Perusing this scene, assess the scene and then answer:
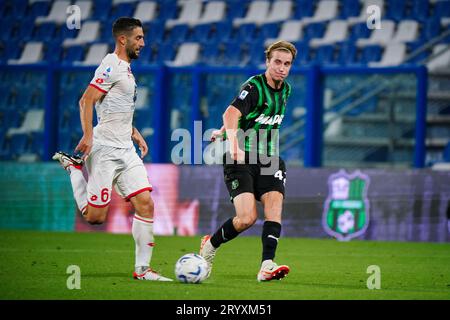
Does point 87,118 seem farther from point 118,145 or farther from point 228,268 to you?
point 228,268

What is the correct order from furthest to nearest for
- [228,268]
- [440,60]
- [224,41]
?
[224,41] → [440,60] → [228,268]

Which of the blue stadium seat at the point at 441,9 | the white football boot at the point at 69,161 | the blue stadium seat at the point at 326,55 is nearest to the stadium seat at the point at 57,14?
the blue stadium seat at the point at 326,55

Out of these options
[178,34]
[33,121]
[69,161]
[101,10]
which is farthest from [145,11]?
[69,161]

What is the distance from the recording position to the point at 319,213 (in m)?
14.0

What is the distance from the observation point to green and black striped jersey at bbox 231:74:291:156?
8.53m

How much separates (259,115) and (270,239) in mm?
1053

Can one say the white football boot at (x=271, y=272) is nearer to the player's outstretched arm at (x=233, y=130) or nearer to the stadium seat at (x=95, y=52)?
the player's outstretched arm at (x=233, y=130)

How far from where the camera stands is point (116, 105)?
27.9 ft

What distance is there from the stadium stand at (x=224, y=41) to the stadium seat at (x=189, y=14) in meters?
0.03

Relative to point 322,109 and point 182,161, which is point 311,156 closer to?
point 322,109

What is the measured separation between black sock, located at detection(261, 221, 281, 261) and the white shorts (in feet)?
3.39

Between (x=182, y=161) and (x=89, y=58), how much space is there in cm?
629

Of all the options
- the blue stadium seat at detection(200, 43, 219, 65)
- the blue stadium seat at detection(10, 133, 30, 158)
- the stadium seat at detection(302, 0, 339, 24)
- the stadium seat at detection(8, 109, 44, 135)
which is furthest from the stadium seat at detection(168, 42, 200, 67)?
the blue stadium seat at detection(10, 133, 30, 158)
